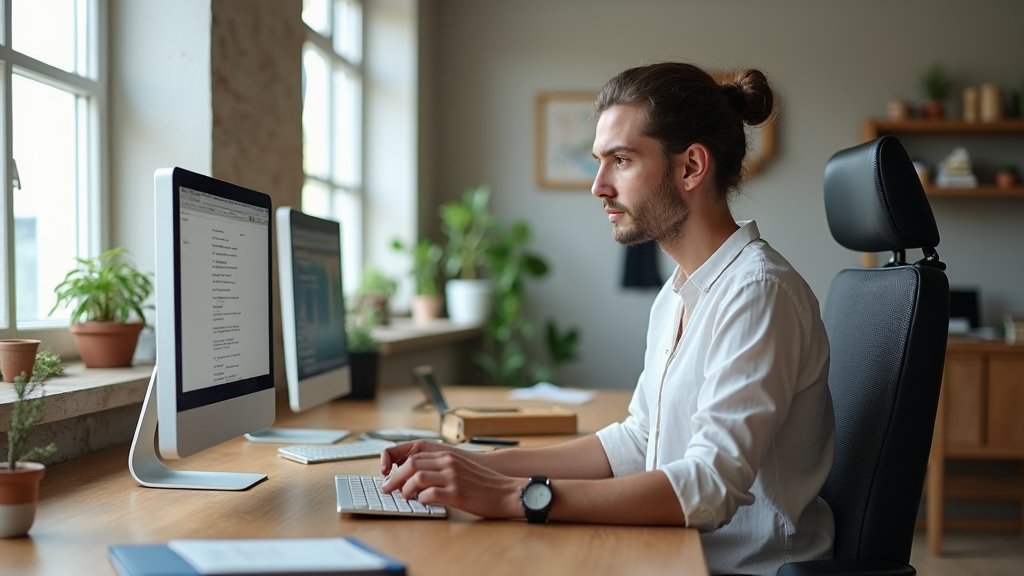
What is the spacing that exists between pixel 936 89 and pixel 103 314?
13.6 feet

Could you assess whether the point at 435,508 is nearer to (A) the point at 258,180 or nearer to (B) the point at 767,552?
(B) the point at 767,552

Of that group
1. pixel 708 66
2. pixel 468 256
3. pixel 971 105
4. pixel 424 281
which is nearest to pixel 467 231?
pixel 468 256

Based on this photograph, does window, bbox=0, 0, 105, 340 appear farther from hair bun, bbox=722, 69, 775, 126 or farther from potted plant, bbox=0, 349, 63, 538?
hair bun, bbox=722, 69, 775, 126

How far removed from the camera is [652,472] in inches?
55.3

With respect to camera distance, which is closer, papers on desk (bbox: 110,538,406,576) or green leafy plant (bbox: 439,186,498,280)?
papers on desk (bbox: 110,538,406,576)

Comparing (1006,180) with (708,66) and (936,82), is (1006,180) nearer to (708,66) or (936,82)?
(936,82)

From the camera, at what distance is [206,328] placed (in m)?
Answer: 1.57

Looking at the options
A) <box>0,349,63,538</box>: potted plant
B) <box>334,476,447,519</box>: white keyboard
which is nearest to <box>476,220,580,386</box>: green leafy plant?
<box>334,476,447,519</box>: white keyboard

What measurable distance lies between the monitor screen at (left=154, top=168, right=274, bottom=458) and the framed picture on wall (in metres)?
3.59

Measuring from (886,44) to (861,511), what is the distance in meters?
4.12

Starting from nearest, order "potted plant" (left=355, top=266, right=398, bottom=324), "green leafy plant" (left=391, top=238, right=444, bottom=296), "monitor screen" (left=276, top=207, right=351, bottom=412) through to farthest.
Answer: "monitor screen" (left=276, top=207, right=351, bottom=412) → "potted plant" (left=355, top=266, right=398, bottom=324) → "green leafy plant" (left=391, top=238, right=444, bottom=296)

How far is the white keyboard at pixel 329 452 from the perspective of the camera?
1.93m

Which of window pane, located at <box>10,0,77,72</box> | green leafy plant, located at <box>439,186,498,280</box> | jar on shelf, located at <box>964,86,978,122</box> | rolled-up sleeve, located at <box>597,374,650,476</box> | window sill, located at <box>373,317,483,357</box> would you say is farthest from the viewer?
green leafy plant, located at <box>439,186,498,280</box>

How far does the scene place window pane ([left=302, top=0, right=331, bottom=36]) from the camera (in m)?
4.01
